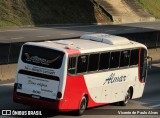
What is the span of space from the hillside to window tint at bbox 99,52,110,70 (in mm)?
34076

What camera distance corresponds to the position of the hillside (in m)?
56.4

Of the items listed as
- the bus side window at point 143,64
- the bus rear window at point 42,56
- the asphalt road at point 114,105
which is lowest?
the asphalt road at point 114,105

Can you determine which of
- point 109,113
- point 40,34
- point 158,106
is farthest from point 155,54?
point 109,113

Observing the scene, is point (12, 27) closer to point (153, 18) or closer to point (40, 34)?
point (40, 34)

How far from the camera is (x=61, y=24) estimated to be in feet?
206

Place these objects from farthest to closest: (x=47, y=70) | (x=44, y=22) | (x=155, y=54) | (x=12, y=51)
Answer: (x=44, y=22), (x=155, y=54), (x=12, y=51), (x=47, y=70)

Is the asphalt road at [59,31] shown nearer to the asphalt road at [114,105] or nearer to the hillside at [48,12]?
the hillside at [48,12]

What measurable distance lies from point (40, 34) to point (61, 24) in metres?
10.2

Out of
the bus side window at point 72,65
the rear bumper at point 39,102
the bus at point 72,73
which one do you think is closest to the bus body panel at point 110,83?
the bus at point 72,73

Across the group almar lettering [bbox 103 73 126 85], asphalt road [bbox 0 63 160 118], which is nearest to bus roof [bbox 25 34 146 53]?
almar lettering [bbox 103 73 126 85]

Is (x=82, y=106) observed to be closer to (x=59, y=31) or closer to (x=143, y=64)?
(x=143, y=64)

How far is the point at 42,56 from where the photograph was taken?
62.7 feet

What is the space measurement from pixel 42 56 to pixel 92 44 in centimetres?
262

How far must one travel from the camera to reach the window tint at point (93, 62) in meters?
20.3
